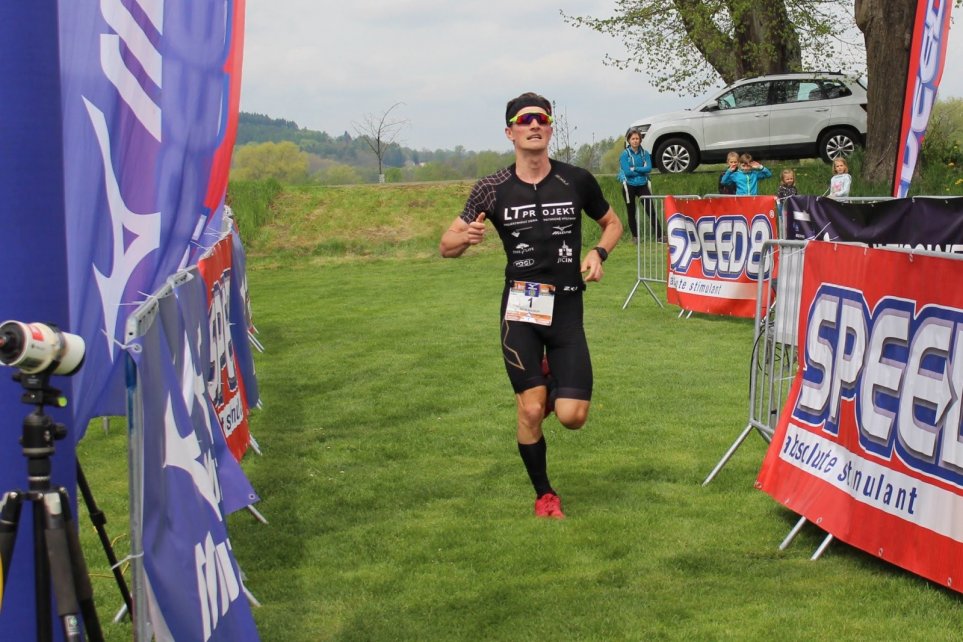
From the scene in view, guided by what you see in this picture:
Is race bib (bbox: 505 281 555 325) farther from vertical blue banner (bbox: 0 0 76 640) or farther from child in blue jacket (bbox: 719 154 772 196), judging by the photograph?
child in blue jacket (bbox: 719 154 772 196)

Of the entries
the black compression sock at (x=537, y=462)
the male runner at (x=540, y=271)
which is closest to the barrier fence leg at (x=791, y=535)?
the male runner at (x=540, y=271)

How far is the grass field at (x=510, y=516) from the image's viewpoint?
5117 mm

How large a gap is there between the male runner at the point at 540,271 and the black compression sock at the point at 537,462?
0.10 meters

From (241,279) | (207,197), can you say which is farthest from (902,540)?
(241,279)

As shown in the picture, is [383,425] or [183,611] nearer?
[183,611]

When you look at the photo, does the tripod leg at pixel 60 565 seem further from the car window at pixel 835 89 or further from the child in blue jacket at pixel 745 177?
the car window at pixel 835 89

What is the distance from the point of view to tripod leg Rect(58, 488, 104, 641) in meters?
3.23

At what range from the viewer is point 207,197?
292 inches

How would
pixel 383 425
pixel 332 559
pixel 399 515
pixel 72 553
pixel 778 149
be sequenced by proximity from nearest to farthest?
1. pixel 72 553
2. pixel 332 559
3. pixel 399 515
4. pixel 383 425
5. pixel 778 149

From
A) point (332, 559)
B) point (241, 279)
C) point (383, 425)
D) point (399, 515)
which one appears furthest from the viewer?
point (241, 279)

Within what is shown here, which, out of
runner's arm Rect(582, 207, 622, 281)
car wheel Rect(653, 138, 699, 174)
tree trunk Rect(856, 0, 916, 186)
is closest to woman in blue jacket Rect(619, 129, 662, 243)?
car wheel Rect(653, 138, 699, 174)

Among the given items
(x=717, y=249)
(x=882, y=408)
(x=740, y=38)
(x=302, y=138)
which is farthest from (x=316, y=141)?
(x=882, y=408)

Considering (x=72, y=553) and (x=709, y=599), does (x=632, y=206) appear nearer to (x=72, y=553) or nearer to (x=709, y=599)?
(x=709, y=599)

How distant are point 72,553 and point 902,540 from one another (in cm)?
383
